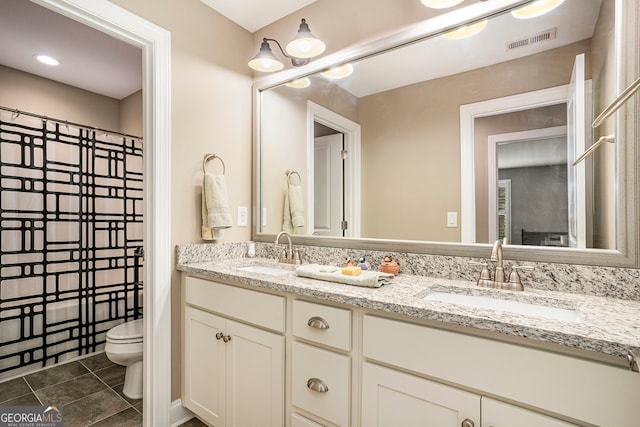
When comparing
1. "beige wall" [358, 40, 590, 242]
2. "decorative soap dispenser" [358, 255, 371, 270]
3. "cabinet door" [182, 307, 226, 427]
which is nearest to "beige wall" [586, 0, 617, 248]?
"beige wall" [358, 40, 590, 242]

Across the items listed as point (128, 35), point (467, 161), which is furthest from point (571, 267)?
point (128, 35)

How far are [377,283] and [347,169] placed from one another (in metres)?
0.82

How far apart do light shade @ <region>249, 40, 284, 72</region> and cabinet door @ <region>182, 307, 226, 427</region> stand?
145 cm

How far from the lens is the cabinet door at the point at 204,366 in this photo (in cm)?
158

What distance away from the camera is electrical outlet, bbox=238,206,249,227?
7.20ft

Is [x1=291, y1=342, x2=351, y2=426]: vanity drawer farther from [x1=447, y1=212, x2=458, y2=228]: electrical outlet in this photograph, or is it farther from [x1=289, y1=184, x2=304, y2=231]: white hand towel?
[x1=289, y1=184, x2=304, y2=231]: white hand towel

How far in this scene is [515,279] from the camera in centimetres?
125

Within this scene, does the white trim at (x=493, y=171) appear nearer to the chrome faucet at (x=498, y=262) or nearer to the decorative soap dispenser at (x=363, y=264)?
the chrome faucet at (x=498, y=262)

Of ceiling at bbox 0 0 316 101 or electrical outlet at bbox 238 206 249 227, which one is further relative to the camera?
electrical outlet at bbox 238 206 249 227

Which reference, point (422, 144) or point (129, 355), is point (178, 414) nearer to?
point (129, 355)

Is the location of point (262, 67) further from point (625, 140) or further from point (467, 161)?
point (625, 140)

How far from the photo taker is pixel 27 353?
94.6 inches

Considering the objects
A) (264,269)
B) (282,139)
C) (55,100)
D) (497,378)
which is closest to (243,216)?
(264,269)

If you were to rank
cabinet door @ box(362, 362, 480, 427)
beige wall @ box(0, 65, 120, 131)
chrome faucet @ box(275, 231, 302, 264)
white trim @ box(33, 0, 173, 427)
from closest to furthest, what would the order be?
cabinet door @ box(362, 362, 480, 427), white trim @ box(33, 0, 173, 427), chrome faucet @ box(275, 231, 302, 264), beige wall @ box(0, 65, 120, 131)
